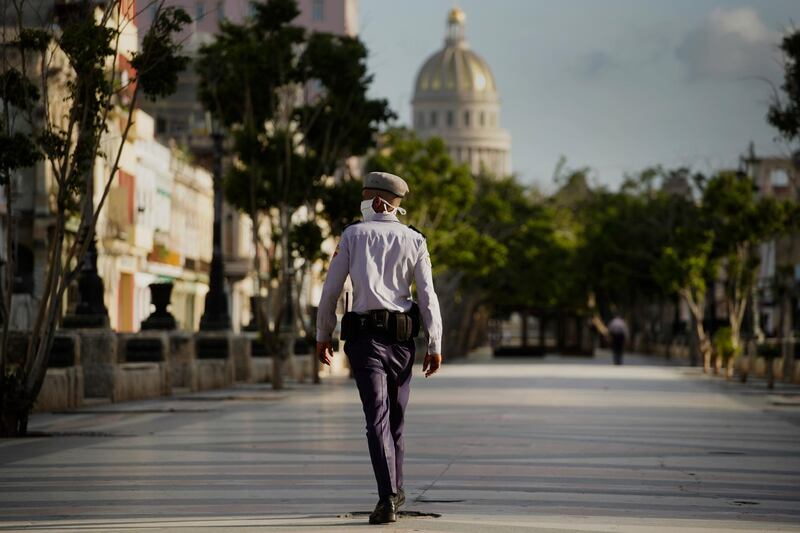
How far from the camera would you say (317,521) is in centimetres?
1193

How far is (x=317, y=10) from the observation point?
156500mm

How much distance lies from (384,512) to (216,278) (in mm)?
30978

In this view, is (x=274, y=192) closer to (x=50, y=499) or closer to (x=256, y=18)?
(x=256, y=18)

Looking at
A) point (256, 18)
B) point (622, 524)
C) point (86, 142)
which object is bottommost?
point (622, 524)

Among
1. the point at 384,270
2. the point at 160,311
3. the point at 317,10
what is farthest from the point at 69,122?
the point at 317,10

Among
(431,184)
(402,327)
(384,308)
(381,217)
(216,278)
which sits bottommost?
(402,327)

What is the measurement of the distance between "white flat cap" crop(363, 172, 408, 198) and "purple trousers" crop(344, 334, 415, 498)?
0.87 m

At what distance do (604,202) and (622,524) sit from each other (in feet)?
318

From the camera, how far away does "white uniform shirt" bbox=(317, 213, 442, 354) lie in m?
12.1

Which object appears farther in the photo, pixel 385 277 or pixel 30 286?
pixel 30 286

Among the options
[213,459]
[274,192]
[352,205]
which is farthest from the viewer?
[352,205]

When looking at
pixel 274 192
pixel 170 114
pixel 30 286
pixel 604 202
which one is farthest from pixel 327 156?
pixel 604 202

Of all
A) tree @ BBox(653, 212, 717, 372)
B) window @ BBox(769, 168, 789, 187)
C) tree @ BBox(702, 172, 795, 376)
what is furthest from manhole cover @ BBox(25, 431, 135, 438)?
→ window @ BBox(769, 168, 789, 187)

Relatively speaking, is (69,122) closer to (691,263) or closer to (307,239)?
(307,239)
